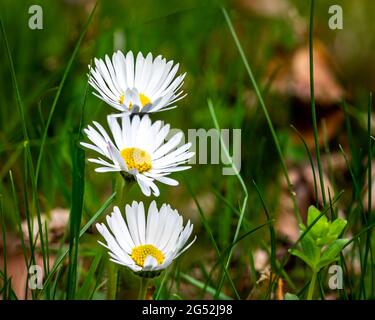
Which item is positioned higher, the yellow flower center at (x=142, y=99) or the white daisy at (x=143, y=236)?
the yellow flower center at (x=142, y=99)

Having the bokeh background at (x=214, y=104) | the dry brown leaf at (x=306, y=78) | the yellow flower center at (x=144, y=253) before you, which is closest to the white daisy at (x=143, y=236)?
the yellow flower center at (x=144, y=253)

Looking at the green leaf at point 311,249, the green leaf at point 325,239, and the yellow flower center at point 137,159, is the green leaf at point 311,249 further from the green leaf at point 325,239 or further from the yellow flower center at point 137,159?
the yellow flower center at point 137,159

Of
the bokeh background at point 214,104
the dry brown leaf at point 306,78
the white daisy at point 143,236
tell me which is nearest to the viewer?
the white daisy at point 143,236

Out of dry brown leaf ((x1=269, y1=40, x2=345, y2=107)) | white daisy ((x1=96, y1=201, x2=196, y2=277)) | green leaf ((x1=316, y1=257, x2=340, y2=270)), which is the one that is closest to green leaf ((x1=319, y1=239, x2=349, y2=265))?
green leaf ((x1=316, y1=257, x2=340, y2=270))

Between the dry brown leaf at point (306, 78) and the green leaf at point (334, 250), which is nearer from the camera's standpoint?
the green leaf at point (334, 250)

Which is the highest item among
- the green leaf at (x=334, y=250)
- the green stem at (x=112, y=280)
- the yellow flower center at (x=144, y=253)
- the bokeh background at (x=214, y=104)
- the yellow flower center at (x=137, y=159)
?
the bokeh background at (x=214, y=104)

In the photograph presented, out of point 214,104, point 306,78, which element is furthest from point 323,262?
point 306,78

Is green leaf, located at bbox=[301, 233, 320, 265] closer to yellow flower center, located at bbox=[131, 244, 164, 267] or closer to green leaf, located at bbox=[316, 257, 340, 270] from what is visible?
green leaf, located at bbox=[316, 257, 340, 270]
